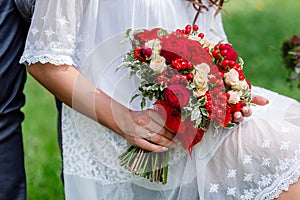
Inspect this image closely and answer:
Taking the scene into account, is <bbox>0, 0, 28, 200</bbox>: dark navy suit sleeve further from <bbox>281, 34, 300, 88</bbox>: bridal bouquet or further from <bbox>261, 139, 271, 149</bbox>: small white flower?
<bbox>281, 34, 300, 88</bbox>: bridal bouquet

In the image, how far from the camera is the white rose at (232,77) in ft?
6.71

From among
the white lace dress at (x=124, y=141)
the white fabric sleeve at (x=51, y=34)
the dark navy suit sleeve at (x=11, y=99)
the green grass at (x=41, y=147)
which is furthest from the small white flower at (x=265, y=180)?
the green grass at (x=41, y=147)

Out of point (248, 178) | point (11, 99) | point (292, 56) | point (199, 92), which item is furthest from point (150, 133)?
point (292, 56)

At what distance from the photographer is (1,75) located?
7.97 ft

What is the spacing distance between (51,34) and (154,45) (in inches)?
13.7

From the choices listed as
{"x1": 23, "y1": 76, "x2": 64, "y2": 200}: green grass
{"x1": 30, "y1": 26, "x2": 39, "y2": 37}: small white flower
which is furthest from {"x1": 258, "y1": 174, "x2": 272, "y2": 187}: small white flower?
{"x1": 23, "y1": 76, "x2": 64, "y2": 200}: green grass

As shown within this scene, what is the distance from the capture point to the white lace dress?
6.86ft

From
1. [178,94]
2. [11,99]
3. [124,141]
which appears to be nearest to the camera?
[178,94]

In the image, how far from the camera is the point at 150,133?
2.13m

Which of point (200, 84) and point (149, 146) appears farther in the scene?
point (149, 146)

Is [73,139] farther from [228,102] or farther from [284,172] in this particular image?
[284,172]

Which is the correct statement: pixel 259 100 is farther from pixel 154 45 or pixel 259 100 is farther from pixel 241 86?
pixel 154 45

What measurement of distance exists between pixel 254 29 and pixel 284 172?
4432mm

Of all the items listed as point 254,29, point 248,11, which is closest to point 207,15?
point 254,29
